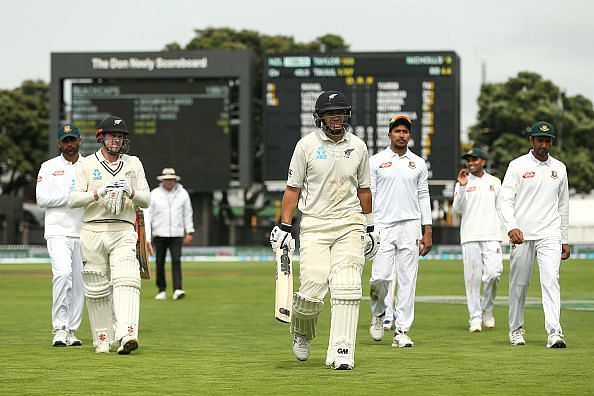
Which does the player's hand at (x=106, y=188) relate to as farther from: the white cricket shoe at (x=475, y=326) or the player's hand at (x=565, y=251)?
the white cricket shoe at (x=475, y=326)

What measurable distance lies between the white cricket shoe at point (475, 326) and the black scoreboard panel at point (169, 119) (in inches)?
1149

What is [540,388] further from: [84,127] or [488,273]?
[84,127]

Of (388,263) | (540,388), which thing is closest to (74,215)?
(388,263)

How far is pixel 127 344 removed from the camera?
1231 centimetres

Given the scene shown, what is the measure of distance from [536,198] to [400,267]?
5.00 feet

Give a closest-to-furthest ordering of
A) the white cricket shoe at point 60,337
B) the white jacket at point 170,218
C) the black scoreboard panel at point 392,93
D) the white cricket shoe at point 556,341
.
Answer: the white cricket shoe at point 556,341, the white cricket shoe at point 60,337, the white jacket at point 170,218, the black scoreboard panel at point 392,93

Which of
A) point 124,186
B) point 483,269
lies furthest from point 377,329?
point 124,186

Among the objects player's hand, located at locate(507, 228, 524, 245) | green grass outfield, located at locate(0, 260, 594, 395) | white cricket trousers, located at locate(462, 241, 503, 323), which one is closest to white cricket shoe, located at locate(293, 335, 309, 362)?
green grass outfield, located at locate(0, 260, 594, 395)

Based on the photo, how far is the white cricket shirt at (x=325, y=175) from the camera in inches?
440

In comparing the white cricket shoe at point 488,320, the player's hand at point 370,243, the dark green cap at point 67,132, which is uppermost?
the dark green cap at point 67,132

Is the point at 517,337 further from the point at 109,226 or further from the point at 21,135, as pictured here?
the point at 21,135

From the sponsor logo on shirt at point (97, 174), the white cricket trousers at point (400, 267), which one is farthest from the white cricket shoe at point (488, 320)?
the sponsor logo on shirt at point (97, 174)

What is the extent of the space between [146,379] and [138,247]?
9.95 feet

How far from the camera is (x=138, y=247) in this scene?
13195mm
